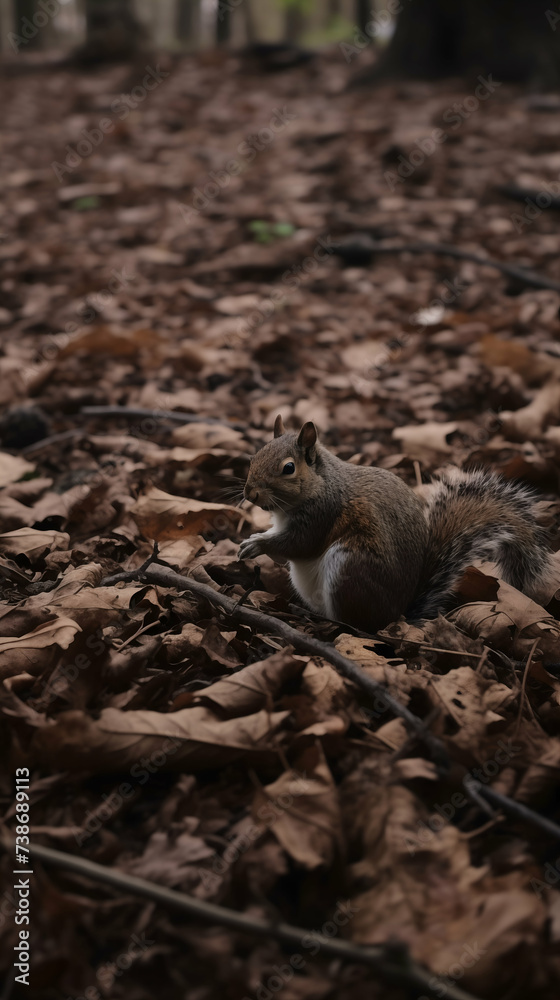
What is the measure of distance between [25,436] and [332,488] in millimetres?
2116

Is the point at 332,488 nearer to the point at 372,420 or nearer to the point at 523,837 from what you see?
the point at 523,837

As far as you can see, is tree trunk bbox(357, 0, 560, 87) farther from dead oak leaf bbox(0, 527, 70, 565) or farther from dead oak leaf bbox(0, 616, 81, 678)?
dead oak leaf bbox(0, 616, 81, 678)

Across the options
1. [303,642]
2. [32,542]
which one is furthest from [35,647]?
[32,542]

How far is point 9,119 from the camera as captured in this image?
41.5 ft

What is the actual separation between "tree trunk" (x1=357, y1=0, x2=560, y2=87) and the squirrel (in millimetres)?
9398

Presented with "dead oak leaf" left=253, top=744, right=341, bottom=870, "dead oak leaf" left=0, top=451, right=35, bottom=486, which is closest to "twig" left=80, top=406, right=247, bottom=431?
"dead oak leaf" left=0, top=451, right=35, bottom=486

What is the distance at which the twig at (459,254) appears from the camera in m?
5.82

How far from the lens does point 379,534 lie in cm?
258

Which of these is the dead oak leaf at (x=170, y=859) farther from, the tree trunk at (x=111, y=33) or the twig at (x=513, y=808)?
the tree trunk at (x=111, y=33)

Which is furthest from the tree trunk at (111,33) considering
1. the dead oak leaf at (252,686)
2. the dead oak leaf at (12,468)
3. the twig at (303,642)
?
the dead oak leaf at (252,686)

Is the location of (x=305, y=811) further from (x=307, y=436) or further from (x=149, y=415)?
(x=149, y=415)

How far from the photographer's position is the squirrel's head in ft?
9.03

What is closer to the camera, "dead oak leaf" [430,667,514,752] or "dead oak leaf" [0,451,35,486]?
"dead oak leaf" [430,667,514,752]

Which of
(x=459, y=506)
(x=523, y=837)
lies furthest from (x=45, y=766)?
(x=459, y=506)
